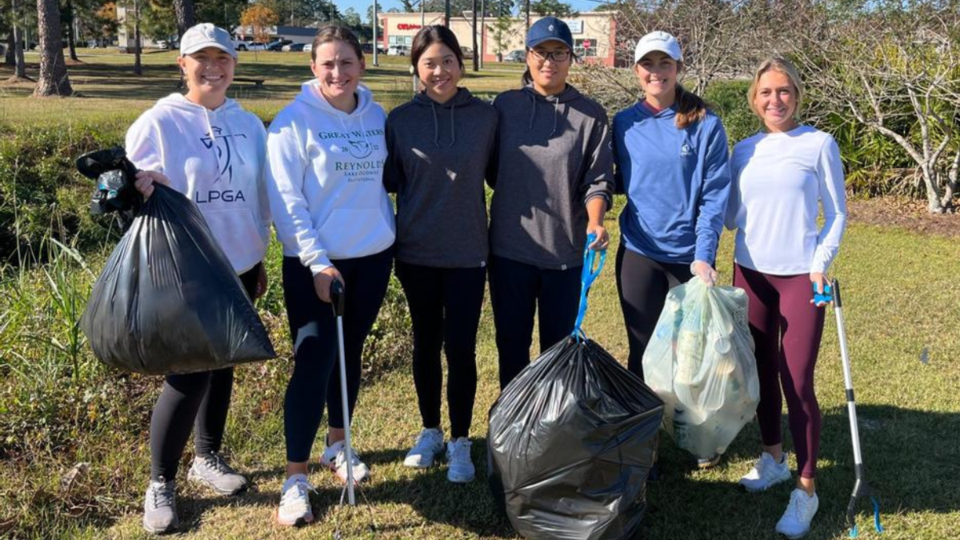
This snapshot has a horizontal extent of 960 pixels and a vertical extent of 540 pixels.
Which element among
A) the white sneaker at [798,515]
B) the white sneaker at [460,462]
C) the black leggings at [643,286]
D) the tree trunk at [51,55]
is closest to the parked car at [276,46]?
the tree trunk at [51,55]

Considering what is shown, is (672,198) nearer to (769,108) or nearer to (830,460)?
(769,108)

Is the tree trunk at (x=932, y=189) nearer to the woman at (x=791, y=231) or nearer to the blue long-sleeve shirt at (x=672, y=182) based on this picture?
the woman at (x=791, y=231)

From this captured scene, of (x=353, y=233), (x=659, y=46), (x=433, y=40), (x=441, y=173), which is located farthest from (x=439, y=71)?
(x=659, y=46)

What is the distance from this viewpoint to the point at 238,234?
301 cm

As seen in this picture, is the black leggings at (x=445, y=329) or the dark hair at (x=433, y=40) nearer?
the dark hair at (x=433, y=40)

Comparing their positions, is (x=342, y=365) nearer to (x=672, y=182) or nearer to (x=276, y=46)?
(x=672, y=182)

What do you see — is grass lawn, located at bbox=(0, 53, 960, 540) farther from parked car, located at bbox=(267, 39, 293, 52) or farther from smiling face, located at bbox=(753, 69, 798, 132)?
parked car, located at bbox=(267, 39, 293, 52)

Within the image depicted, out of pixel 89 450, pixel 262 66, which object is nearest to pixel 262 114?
pixel 89 450

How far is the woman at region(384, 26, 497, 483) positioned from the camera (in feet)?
10.2

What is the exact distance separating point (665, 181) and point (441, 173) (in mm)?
918

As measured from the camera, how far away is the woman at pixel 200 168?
2861mm

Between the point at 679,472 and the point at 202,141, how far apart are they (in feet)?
8.27

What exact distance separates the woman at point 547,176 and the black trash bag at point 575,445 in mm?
437

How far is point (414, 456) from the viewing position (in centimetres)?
357
